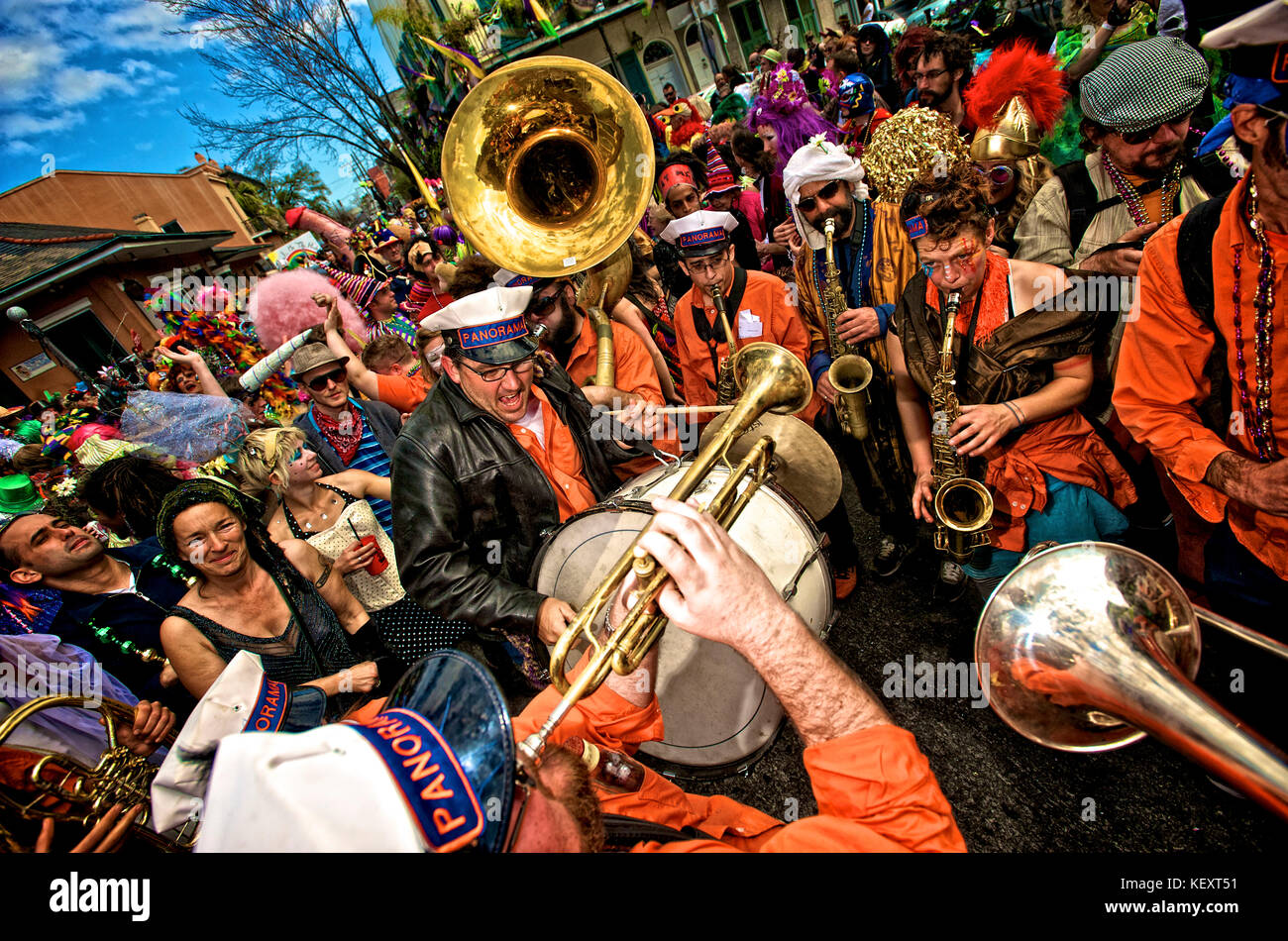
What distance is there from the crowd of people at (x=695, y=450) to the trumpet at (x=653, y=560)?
0.34 feet

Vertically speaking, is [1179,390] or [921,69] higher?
[921,69]

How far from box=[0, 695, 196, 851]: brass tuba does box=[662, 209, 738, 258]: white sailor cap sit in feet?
12.0

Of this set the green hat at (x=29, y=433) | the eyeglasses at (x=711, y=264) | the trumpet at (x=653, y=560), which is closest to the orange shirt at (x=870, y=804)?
the trumpet at (x=653, y=560)

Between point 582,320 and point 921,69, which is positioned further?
point 921,69

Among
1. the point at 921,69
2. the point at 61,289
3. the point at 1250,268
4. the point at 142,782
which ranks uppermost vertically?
the point at 61,289

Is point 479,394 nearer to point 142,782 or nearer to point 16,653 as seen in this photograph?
point 142,782

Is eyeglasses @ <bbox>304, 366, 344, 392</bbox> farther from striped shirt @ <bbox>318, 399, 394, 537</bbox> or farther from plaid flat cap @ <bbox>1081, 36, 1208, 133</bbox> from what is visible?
plaid flat cap @ <bbox>1081, 36, 1208, 133</bbox>

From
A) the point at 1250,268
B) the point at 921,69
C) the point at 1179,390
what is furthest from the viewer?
the point at 921,69

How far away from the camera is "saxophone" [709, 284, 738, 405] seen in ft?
10.4

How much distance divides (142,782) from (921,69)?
716cm

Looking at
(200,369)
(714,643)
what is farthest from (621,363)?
(200,369)

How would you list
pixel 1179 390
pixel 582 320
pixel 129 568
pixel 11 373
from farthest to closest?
pixel 11 373 → pixel 582 320 → pixel 129 568 → pixel 1179 390

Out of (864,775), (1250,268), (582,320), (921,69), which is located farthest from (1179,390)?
(921,69)

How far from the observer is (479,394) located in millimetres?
2727
